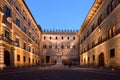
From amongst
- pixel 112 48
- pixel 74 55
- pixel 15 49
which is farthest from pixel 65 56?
pixel 112 48

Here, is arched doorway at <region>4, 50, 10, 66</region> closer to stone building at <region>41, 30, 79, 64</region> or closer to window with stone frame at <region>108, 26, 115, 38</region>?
window with stone frame at <region>108, 26, 115, 38</region>

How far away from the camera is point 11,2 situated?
34.2 m

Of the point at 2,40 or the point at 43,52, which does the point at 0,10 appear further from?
the point at 43,52

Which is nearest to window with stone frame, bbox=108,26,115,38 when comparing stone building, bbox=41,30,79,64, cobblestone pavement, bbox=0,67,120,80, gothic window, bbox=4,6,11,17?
cobblestone pavement, bbox=0,67,120,80

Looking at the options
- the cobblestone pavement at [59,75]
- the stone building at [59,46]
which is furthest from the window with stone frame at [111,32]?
the stone building at [59,46]

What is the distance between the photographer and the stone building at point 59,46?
84.9m

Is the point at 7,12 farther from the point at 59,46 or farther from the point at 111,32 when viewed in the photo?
the point at 59,46

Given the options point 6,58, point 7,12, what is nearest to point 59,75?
point 6,58

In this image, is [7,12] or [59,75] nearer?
[59,75]

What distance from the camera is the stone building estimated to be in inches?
3344

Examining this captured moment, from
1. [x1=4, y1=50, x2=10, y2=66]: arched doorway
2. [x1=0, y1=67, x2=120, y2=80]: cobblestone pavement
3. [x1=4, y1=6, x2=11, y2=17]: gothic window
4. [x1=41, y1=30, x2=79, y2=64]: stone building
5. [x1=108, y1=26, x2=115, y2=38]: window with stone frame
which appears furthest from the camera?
[x1=41, y1=30, x2=79, y2=64]: stone building

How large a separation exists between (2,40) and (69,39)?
5988 cm

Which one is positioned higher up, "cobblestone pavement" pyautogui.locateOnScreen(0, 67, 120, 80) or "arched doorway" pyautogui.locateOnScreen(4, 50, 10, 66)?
"arched doorway" pyautogui.locateOnScreen(4, 50, 10, 66)

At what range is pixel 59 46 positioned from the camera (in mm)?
86000
